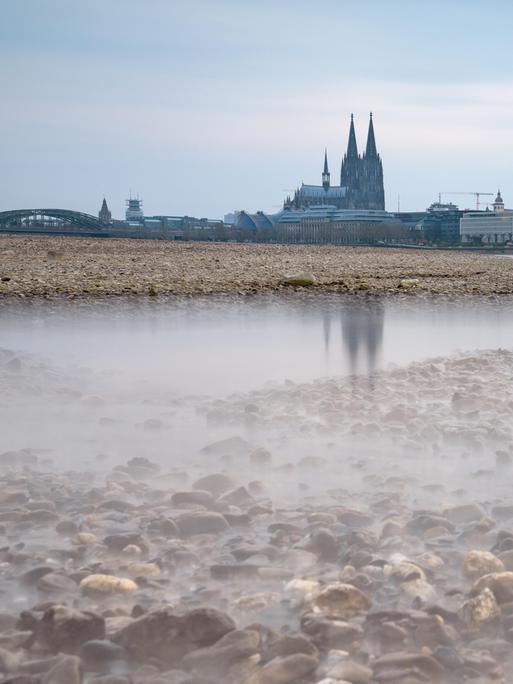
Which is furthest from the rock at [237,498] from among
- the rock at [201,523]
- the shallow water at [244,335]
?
the shallow water at [244,335]

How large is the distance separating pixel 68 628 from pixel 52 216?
15914 cm

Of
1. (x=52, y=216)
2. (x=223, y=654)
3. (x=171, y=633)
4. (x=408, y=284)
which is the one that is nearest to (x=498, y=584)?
(x=223, y=654)

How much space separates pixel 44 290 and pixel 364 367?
8.69 metres

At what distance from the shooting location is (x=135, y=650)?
9.48 ft

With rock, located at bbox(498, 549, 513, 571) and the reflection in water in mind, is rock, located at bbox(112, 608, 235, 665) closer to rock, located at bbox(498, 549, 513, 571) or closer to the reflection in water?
rock, located at bbox(498, 549, 513, 571)

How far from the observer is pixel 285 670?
107 inches

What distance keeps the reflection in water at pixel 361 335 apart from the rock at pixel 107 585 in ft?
18.0

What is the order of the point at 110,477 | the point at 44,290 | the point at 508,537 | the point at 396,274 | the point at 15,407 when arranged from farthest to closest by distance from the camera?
the point at 396,274 → the point at 44,290 → the point at 15,407 → the point at 110,477 → the point at 508,537

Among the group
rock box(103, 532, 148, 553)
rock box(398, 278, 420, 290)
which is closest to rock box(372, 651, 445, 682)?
rock box(103, 532, 148, 553)

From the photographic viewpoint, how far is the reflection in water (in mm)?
9383

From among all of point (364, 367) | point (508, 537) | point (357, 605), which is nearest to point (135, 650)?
point (357, 605)

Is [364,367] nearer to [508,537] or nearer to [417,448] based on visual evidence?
[417,448]

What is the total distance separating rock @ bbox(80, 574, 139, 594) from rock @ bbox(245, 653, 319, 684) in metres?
0.76

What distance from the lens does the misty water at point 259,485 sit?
3266mm
